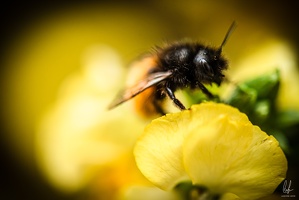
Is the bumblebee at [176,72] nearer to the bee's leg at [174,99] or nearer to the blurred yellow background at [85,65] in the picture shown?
the bee's leg at [174,99]

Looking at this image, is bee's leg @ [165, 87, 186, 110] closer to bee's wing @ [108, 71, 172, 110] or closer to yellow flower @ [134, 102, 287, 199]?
bee's wing @ [108, 71, 172, 110]

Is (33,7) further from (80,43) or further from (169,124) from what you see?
(169,124)

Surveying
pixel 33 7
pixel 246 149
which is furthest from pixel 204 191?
pixel 33 7

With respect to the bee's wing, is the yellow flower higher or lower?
lower

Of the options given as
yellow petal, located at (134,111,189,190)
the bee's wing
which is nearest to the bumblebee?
the bee's wing

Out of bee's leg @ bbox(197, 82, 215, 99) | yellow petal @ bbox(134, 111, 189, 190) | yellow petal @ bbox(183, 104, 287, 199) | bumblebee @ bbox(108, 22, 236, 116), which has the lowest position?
yellow petal @ bbox(183, 104, 287, 199)

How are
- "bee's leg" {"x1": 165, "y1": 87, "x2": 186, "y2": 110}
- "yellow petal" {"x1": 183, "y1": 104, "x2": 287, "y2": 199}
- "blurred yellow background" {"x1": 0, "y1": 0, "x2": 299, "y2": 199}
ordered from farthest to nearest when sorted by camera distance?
1. "blurred yellow background" {"x1": 0, "y1": 0, "x2": 299, "y2": 199}
2. "bee's leg" {"x1": 165, "y1": 87, "x2": 186, "y2": 110}
3. "yellow petal" {"x1": 183, "y1": 104, "x2": 287, "y2": 199}

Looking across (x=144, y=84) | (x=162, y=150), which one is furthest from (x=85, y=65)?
(x=162, y=150)

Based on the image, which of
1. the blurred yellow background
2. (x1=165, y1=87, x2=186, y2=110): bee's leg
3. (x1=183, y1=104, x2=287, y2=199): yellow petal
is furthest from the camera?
the blurred yellow background
